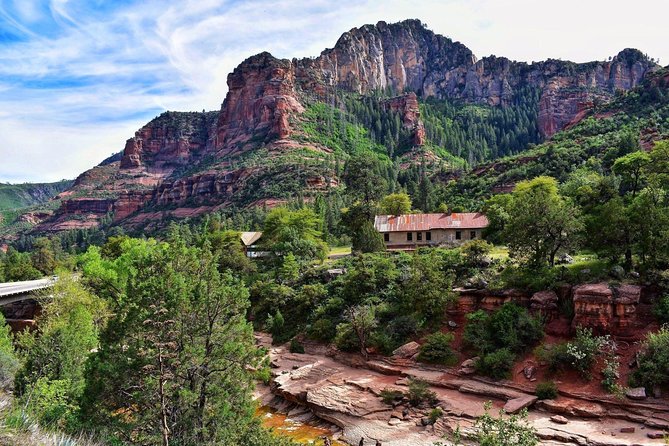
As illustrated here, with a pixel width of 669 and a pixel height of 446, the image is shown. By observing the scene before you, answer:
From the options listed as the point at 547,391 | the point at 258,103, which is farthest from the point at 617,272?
the point at 258,103

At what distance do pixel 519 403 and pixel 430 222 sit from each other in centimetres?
3011

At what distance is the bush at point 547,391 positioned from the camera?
79.7 ft

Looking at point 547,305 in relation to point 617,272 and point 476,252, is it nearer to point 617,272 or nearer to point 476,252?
point 617,272

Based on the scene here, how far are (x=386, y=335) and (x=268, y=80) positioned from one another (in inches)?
5571

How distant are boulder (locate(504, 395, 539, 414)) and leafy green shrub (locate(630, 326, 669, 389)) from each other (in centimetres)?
496

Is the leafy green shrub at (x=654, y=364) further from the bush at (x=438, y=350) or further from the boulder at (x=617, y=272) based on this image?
the bush at (x=438, y=350)

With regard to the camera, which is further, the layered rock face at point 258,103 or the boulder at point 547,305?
the layered rock face at point 258,103

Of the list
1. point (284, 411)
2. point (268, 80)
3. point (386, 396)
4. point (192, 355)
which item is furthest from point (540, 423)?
point (268, 80)

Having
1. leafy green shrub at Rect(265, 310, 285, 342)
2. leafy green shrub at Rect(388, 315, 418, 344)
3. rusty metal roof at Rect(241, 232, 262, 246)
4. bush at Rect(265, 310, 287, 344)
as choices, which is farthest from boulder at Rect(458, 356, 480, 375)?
rusty metal roof at Rect(241, 232, 262, 246)

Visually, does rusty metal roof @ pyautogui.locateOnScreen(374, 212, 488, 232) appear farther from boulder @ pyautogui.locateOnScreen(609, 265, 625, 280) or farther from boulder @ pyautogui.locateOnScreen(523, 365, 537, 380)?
boulder @ pyautogui.locateOnScreen(523, 365, 537, 380)

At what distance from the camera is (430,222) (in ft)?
172

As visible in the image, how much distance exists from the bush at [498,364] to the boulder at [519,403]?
7.62 ft

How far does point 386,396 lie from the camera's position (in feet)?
87.0

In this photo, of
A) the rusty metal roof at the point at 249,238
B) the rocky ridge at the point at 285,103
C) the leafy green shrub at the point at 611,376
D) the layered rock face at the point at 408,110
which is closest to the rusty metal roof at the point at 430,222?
the rusty metal roof at the point at 249,238
